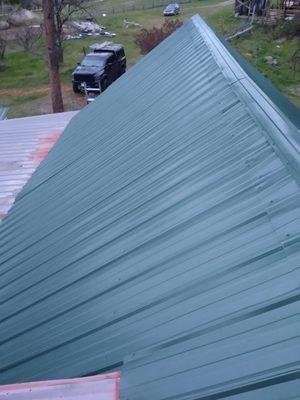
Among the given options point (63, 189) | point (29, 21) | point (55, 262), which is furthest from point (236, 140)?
point (29, 21)

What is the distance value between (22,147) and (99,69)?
1482cm

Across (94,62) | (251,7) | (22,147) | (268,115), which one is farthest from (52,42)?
(251,7)

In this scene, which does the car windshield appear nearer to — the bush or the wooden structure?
→ the bush

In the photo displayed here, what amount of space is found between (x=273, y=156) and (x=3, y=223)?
169 inches

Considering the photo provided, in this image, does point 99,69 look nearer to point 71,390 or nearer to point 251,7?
point 251,7

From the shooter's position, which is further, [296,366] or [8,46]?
[8,46]

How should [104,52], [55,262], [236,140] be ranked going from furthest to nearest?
[104,52] → [55,262] → [236,140]

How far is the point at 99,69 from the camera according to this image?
76.8 ft

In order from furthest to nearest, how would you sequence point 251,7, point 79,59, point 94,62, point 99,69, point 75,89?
point 251,7, point 79,59, point 75,89, point 94,62, point 99,69

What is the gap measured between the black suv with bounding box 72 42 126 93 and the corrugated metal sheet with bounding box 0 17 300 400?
17.0m

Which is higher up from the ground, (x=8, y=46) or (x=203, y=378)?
(x=203, y=378)

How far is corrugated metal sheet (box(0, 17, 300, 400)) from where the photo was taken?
2.87 meters

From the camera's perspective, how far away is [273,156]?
148 inches

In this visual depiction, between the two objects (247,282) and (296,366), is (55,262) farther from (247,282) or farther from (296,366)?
(296,366)
